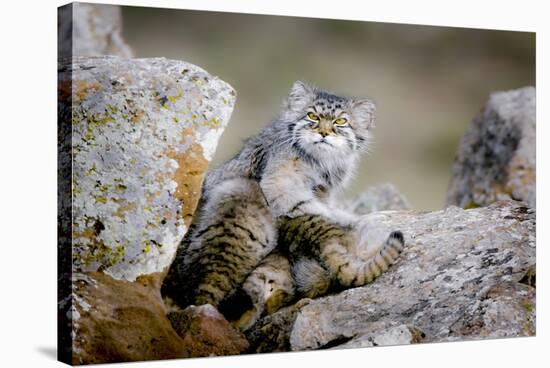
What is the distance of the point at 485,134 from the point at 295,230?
401cm

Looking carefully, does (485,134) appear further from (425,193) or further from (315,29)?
(315,29)

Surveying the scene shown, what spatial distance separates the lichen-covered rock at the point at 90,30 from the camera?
677cm

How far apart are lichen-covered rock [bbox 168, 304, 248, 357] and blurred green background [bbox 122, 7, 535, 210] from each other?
1.59 meters

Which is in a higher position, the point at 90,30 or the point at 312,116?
the point at 90,30

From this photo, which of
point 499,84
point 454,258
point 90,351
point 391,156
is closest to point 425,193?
point 391,156

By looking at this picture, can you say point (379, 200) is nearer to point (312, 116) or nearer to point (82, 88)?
point (312, 116)

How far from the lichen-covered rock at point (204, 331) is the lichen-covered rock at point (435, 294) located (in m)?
0.23

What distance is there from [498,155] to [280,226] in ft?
12.5

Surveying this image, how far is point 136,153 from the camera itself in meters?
6.93

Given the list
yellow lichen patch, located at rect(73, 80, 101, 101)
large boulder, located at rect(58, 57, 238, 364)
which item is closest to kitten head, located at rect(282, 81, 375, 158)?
large boulder, located at rect(58, 57, 238, 364)

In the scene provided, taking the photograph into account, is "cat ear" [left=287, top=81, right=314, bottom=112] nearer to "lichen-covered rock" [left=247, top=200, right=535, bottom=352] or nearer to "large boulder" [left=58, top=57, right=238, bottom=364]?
"large boulder" [left=58, top=57, right=238, bottom=364]

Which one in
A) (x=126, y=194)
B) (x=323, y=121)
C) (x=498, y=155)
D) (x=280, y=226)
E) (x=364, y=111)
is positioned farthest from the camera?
(x=498, y=155)

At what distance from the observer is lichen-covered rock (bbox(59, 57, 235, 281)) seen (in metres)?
6.72

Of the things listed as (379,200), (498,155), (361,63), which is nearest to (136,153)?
(361,63)
